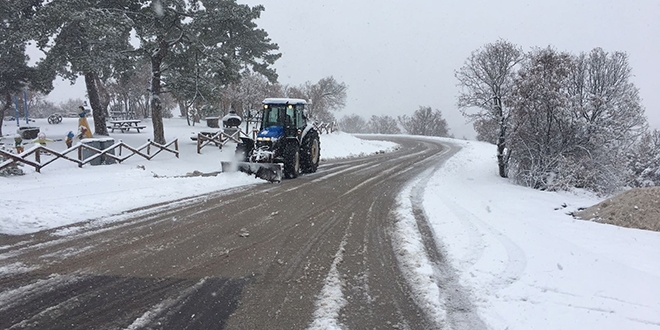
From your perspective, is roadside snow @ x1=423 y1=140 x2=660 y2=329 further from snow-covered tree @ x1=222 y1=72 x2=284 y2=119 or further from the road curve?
snow-covered tree @ x1=222 y1=72 x2=284 y2=119

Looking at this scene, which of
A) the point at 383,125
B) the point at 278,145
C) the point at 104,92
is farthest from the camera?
the point at 383,125

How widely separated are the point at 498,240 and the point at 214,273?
459 centimetres

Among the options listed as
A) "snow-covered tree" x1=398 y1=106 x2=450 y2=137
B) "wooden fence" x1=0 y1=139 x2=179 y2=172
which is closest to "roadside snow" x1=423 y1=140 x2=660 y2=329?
"wooden fence" x1=0 y1=139 x2=179 y2=172

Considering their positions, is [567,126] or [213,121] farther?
[213,121]

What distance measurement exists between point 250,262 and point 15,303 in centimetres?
245

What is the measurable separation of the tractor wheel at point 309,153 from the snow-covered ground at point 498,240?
245 centimetres

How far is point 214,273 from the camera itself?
14.8 ft

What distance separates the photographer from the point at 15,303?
11.7 feet

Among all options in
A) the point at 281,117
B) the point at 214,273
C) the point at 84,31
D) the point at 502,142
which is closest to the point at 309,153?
the point at 281,117

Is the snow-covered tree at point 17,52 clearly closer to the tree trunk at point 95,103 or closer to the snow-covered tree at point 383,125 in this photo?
the tree trunk at point 95,103

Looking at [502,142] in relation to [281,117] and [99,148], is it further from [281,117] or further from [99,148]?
[99,148]

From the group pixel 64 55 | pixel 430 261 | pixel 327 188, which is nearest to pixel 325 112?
pixel 64 55

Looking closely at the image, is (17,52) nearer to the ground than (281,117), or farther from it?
farther from it

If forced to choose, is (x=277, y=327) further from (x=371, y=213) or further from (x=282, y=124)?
(x=282, y=124)
